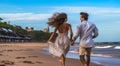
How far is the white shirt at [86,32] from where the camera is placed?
9680 millimetres

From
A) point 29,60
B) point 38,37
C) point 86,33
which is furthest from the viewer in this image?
point 38,37

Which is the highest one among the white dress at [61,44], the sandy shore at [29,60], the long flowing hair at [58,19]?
the long flowing hair at [58,19]

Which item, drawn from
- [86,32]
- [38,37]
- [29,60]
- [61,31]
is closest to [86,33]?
[86,32]

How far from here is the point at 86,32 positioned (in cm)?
971

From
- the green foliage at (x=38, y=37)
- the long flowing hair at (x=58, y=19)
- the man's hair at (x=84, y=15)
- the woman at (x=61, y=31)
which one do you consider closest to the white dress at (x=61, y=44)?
the woman at (x=61, y=31)

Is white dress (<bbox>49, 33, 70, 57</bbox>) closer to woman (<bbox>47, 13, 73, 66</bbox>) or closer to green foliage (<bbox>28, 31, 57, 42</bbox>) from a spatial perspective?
woman (<bbox>47, 13, 73, 66</bbox>)

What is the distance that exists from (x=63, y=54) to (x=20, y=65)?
411 cm

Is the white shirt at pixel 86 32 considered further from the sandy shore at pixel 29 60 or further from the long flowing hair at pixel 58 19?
the sandy shore at pixel 29 60

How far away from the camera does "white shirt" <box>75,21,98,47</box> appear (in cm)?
968

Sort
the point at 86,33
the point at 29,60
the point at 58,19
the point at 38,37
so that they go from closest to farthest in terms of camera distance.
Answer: the point at 86,33, the point at 58,19, the point at 29,60, the point at 38,37

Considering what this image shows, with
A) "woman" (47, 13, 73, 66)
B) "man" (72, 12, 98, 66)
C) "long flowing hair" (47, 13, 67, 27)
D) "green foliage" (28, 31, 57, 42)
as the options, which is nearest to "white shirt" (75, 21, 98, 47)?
"man" (72, 12, 98, 66)

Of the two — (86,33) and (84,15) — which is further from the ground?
(84,15)

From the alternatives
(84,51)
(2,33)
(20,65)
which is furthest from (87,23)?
(2,33)

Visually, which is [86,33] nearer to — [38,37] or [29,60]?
[29,60]
